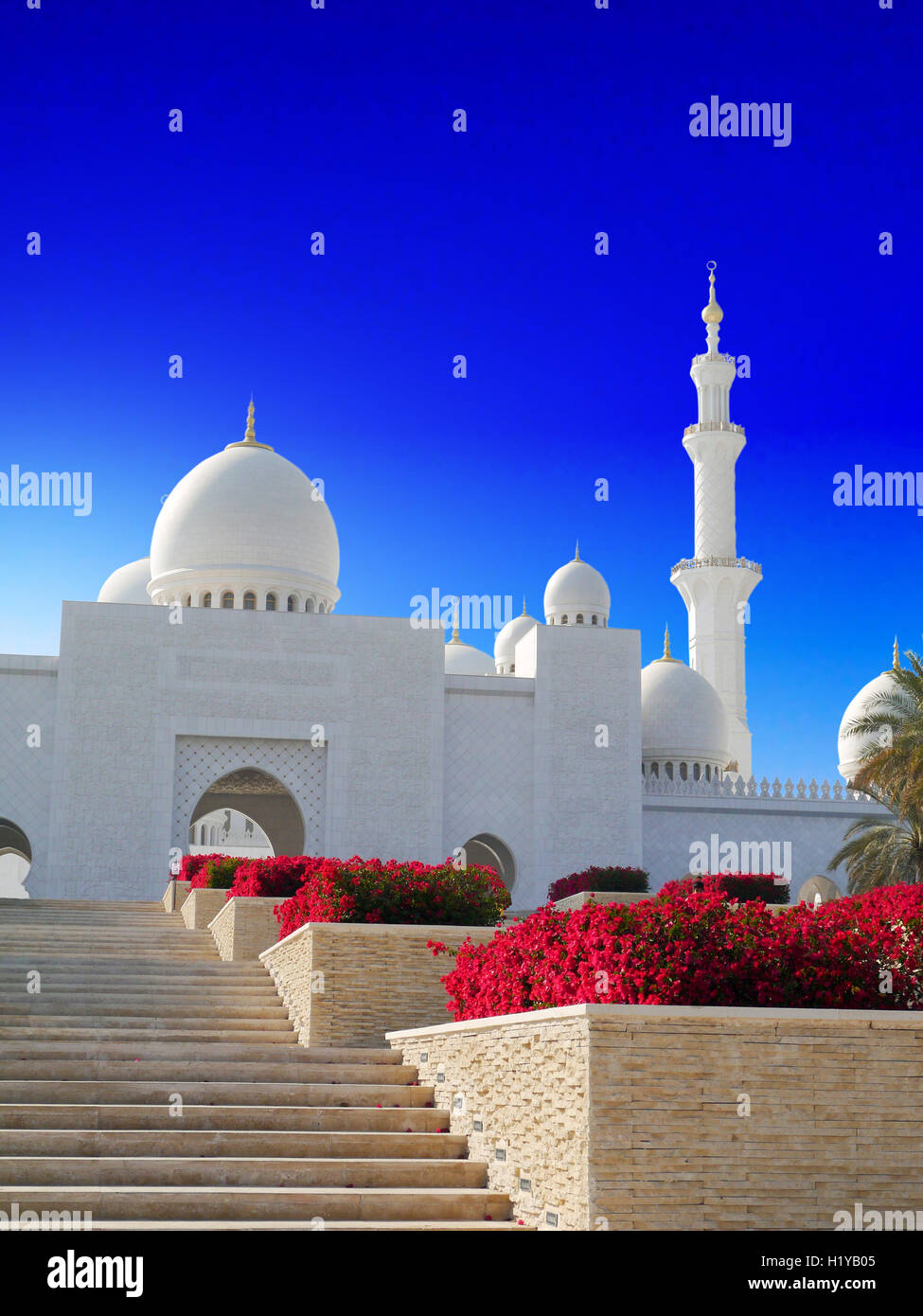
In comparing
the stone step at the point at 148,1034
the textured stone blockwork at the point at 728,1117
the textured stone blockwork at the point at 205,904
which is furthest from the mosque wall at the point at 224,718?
the textured stone blockwork at the point at 728,1117

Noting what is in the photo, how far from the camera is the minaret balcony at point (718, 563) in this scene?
3228 centimetres

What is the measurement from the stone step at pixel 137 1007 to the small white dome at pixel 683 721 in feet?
69.4

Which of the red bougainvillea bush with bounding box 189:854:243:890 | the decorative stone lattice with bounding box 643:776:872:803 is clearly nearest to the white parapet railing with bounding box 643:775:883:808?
the decorative stone lattice with bounding box 643:776:872:803

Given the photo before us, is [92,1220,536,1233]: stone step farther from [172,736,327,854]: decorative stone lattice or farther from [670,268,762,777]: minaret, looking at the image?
[670,268,762,777]: minaret

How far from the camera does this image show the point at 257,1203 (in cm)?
631

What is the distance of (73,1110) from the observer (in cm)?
730

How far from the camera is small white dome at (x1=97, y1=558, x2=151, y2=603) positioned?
33.6 meters

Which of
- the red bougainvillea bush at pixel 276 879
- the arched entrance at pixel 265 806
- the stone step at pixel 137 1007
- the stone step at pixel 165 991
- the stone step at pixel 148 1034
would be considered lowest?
the stone step at pixel 148 1034

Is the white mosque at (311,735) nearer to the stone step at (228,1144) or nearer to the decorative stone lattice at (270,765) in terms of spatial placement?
the decorative stone lattice at (270,765)

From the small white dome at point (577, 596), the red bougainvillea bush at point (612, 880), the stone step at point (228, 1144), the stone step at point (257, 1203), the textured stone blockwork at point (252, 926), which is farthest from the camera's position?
the small white dome at point (577, 596)

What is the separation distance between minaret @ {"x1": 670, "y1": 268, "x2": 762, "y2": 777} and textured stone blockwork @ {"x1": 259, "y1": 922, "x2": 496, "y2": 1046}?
2395 centimetres

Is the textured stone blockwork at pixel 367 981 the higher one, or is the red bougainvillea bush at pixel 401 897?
the red bougainvillea bush at pixel 401 897
